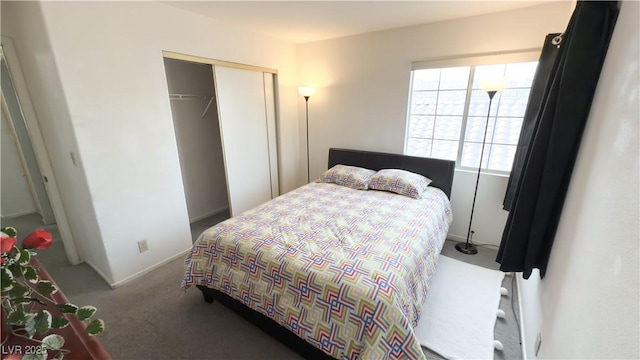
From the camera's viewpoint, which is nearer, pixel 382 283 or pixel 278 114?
pixel 382 283

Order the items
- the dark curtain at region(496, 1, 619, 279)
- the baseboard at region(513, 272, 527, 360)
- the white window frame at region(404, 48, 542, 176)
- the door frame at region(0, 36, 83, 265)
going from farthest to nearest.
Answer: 1. the white window frame at region(404, 48, 542, 176)
2. the door frame at region(0, 36, 83, 265)
3. the baseboard at region(513, 272, 527, 360)
4. the dark curtain at region(496, 1, 619, 279)

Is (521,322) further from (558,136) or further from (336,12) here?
(336,12)

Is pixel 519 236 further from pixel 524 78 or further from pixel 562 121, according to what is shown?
pixel 524 78

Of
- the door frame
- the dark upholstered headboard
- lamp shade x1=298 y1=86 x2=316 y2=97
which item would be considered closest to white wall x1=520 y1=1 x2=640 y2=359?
the dark upholstered headboard

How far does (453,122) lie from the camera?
2.88 meters

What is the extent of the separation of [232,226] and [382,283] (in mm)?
1196

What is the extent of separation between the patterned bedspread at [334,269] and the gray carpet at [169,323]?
27 cm

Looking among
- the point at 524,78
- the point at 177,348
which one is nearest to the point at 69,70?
the point at 177,348

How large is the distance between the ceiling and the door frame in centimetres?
132

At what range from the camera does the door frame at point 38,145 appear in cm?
208

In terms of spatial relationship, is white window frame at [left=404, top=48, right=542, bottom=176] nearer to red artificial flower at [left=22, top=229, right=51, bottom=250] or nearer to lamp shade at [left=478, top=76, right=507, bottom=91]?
lamp shade at [left=478, top=76, right=507, bottom=91]

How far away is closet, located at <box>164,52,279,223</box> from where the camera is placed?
9.93ft

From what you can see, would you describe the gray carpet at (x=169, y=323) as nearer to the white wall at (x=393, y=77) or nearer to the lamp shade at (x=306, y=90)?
the white wall at (x=393, y=77)

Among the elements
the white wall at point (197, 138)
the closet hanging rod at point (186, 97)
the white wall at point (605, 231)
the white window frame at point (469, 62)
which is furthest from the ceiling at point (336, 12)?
the white wall at point (605, 231)
